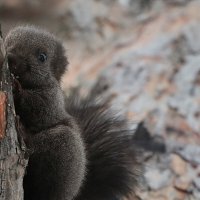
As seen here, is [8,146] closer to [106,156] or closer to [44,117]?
[44,117]

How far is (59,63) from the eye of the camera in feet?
8.52

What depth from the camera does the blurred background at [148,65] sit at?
3.52 meters

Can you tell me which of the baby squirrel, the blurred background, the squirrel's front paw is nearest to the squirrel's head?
the baby squirrel

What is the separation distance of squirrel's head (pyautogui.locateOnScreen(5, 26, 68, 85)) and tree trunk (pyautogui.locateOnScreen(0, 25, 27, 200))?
0.19 meters

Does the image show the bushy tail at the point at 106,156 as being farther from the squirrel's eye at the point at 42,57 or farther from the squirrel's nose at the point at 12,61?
the squirrel's nose at the point at 12,61

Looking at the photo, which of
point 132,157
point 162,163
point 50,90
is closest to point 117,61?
point 162,163

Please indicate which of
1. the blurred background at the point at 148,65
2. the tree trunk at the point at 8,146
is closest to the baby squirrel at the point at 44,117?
the tree trunk at the point at 8,146

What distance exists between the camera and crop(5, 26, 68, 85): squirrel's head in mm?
2398

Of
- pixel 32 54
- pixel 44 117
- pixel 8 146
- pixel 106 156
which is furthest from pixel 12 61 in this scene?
pixel 106 156

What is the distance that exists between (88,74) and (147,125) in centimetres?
87

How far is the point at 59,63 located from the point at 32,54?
18 centimetres

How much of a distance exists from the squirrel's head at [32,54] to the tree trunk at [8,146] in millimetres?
192

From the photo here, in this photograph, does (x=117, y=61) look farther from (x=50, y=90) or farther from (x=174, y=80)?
(x=50, y=90)

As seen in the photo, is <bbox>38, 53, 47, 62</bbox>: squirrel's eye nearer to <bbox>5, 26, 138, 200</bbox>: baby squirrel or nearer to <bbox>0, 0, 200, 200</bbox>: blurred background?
<bbox>5, 26, 138, 200</bbox>: baby squirrel
